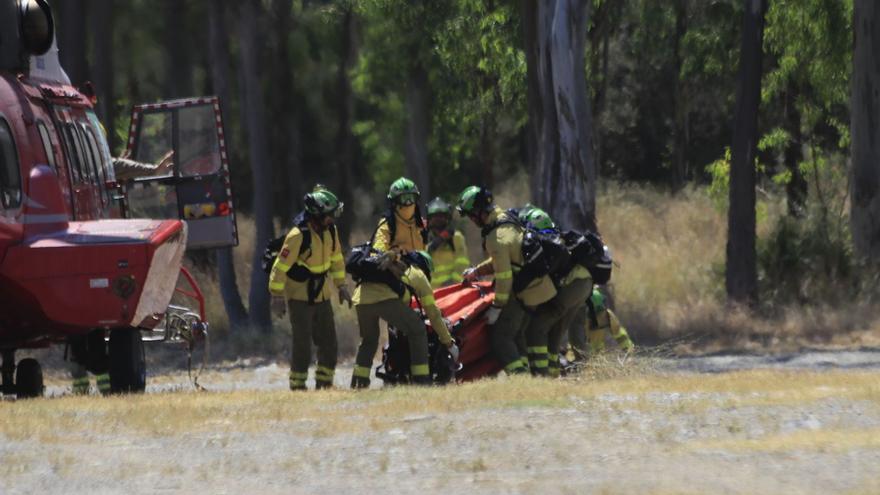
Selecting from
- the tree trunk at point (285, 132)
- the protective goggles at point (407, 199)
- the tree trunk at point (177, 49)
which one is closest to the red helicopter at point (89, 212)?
the protective goggles at point (407, 199)

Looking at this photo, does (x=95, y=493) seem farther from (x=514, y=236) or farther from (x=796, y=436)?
(x=514, y=236)

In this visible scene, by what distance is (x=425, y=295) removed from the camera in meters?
15.3

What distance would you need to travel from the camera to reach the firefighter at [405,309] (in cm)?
1530

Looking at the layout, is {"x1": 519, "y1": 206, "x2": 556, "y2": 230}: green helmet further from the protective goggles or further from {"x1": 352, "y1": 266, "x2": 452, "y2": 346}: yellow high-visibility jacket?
{"x1": 352, "y1": 266, "x2": 452, "y2": 346}: yellow high-visibility jacket

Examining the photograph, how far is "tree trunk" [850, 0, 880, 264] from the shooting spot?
2709cm

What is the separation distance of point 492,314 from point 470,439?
5.80 metres

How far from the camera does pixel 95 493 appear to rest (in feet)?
30.0

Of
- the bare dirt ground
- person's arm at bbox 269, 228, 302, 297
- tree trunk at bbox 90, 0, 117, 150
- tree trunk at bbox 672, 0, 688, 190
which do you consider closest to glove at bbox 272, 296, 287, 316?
person's arm at bbox 269, 228, 302, 297

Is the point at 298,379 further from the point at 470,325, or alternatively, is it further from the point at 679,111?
the point at 679,111

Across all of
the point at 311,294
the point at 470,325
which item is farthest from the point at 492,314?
the point at 311,294

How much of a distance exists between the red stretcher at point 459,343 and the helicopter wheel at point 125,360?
2163mm

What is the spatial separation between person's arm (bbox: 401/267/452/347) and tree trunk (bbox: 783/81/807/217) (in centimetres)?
1788

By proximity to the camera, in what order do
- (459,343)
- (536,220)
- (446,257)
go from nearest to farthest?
(459,343)
(536,220)
(446,257)

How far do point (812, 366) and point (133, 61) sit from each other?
23.9 metres
